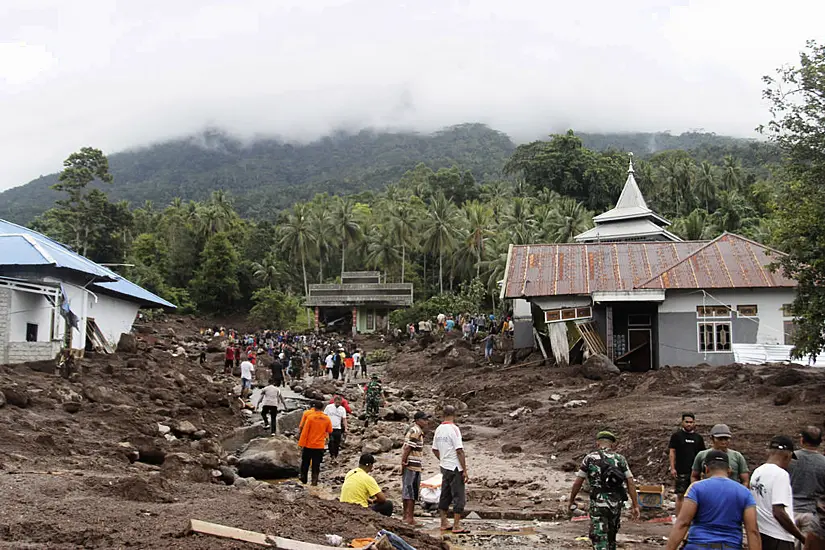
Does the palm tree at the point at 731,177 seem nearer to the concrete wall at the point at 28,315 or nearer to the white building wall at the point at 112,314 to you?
the white building wall at the point at 112,314

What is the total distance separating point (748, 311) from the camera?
28344 mm

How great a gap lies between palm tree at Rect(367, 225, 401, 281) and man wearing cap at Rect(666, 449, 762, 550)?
66362mm

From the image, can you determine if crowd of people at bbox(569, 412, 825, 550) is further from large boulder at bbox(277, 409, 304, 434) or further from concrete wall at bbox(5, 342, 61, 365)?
concrete wall at bbox(5, 342, 61, 365)

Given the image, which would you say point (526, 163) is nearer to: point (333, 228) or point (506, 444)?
point (333, 228)

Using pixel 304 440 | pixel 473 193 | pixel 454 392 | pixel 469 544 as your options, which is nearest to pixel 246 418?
pixel 454 392

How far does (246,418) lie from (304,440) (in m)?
10.6

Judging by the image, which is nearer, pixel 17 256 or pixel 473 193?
pixel 17 256

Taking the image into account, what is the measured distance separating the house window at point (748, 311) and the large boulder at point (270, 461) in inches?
744

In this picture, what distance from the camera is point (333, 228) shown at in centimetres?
7606

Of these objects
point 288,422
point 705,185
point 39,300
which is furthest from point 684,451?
point 705,185

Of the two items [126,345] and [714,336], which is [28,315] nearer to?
[126,345]

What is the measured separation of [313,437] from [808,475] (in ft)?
26.8

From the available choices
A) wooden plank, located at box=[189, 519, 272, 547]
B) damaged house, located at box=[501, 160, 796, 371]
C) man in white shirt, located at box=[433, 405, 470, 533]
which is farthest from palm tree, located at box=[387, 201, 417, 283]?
wooden plank, located at box=[189, 519, 272, 547]

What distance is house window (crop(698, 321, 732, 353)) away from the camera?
28.5 m
